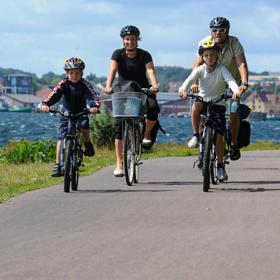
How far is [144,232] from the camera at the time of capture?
28.6 feet

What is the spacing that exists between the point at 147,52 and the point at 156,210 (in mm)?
3897

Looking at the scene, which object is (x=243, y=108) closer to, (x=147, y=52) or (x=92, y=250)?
(x=147, y=52)

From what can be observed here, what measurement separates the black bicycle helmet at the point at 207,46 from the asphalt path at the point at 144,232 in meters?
1.57

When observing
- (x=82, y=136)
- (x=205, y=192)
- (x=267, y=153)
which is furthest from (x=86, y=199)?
(x=267, y=153)

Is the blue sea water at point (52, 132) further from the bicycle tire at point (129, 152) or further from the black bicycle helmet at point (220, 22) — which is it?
the black bicycle helmet at point (220, 22)

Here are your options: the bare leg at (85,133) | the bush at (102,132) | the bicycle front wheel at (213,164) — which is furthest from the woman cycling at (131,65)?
the bush at (102,132)

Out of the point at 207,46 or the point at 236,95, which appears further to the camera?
the point at 207,46

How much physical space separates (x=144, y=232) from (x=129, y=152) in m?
4.80

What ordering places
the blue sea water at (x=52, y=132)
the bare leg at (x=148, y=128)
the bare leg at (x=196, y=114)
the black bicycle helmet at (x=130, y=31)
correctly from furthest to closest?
the blue sea water at (x=52, y=132), the bare leg at (x=148, y=128), the black bicycle helmet at (x=130, y=31), the bare leg at (x=196, y=114)

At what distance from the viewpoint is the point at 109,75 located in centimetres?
1370

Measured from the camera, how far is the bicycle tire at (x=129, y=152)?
1316cm

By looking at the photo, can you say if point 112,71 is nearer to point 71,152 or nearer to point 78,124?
point 78,124

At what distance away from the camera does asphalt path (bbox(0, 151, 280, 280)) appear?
23.2ft

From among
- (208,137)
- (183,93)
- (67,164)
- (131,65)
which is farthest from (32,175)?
(208,137)
